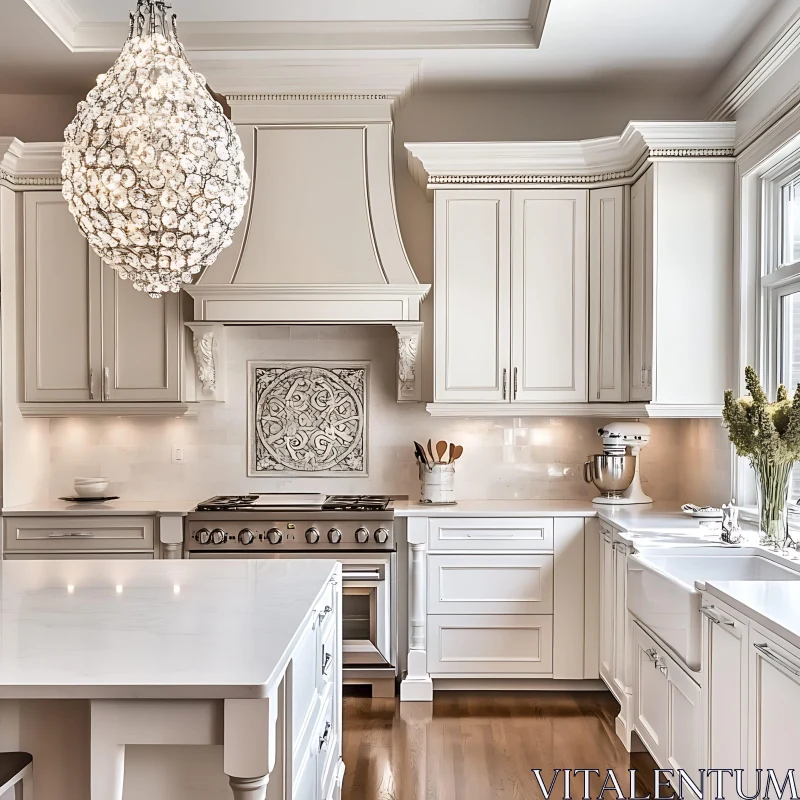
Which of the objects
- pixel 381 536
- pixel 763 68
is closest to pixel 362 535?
pixel 381 536

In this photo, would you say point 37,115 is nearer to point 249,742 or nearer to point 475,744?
point 475,744

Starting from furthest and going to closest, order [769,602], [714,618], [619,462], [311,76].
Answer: [619,462], [311,76], [714,618], [769,602]

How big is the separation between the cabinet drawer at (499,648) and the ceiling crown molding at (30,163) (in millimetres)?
3020

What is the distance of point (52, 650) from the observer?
1.56 metres

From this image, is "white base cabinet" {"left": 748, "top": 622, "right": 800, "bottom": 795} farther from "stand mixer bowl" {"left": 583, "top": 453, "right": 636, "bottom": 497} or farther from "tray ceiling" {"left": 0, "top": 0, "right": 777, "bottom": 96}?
"tray ceiling" {"left": 0, "top": 0, "right": 777, "bottom": 96}

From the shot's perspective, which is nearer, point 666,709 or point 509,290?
point 666,709

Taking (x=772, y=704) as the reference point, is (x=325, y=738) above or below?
below

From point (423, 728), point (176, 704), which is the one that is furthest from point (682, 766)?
point (176, 704)

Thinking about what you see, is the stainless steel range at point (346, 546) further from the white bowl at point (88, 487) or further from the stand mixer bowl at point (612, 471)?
the stand mixer bowl at point (612, 471)

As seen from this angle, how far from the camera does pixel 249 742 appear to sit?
1388 mm

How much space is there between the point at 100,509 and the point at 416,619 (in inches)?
66.5

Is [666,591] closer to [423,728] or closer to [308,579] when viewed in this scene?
[308,579]

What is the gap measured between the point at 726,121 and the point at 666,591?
2496 mm

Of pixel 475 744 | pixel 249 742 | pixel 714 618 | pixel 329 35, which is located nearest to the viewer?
pixel 249 742
